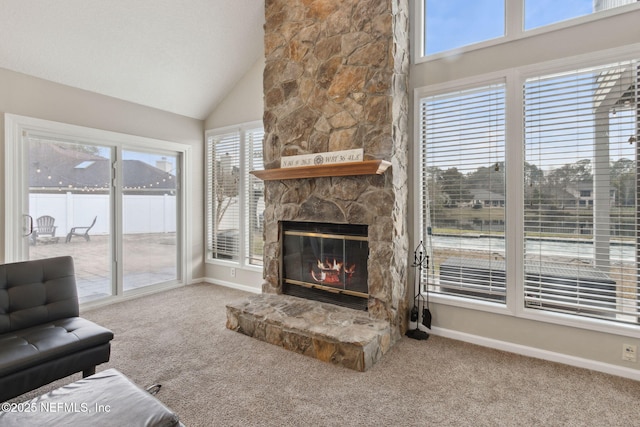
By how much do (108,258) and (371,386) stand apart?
3.77 meters

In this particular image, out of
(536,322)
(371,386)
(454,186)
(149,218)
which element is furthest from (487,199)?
(149,218)

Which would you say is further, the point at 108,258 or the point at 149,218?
the point at 149,218

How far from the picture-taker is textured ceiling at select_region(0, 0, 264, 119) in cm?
316

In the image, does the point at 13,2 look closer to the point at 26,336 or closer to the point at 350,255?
the point at 26,336

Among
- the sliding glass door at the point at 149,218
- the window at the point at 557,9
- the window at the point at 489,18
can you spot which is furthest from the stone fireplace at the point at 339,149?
the sliding glass door at the point at 149,218

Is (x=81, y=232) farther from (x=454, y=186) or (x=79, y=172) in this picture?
(x=454, y=186)

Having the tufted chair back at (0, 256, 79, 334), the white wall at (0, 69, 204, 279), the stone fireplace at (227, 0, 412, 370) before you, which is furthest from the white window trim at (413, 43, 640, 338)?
the white wall at (0, 69, 204, 279)

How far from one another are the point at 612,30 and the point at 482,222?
5.82ft

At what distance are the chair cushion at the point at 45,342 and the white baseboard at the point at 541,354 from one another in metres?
2.96

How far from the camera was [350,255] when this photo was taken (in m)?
3.37

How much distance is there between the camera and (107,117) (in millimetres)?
4113

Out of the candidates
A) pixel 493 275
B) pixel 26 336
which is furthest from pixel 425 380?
pixel 26 336

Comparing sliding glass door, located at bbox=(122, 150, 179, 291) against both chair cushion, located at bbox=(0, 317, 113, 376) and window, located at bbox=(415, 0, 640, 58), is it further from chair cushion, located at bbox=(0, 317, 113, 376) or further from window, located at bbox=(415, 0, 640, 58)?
window, located at bbox=(415, 0, 640, 58)

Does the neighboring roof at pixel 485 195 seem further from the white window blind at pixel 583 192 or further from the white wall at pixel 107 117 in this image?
the white wall at pixel 107 117
